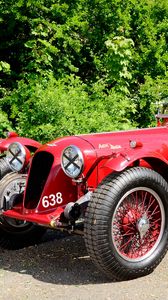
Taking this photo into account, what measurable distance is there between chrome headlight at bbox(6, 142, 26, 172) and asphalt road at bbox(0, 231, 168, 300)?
34.5 inches

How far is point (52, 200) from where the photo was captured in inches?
186

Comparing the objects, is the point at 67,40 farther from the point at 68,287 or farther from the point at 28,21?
the point at 68,287

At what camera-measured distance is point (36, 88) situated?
343 inches

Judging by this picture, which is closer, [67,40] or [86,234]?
[86,234]

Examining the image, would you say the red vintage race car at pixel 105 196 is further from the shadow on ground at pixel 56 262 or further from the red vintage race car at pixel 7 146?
the shadow on ground at pixel 56 262

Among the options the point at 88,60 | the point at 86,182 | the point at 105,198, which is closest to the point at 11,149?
the point at 86,182

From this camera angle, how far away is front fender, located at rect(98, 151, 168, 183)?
171 inches

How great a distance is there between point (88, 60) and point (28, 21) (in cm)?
156

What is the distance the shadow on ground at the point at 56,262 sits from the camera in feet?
14.9

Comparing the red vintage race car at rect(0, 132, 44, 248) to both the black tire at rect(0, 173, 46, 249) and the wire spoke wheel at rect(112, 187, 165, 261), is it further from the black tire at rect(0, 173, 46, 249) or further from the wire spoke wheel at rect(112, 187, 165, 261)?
the wire spoke wheel at rect(112, 187, 165, 261)

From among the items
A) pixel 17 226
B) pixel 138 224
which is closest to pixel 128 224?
pixel 138 224

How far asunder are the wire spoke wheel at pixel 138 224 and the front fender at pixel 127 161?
0.86ft

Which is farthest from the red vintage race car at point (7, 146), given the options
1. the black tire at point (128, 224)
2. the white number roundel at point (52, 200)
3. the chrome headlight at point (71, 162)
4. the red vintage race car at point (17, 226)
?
the black tire at point (128, 224)

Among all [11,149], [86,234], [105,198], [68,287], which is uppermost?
[11,149]
